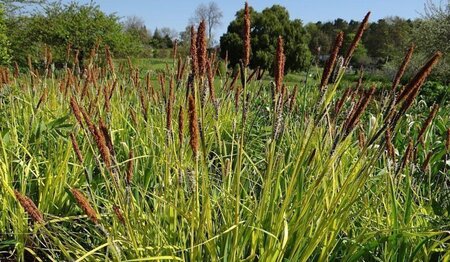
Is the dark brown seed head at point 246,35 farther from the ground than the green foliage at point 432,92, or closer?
farther from the ground

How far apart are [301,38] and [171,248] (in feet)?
137

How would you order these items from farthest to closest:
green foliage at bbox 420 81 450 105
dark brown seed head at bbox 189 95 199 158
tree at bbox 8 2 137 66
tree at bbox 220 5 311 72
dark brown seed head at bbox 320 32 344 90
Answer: tree at bbox 220 5 311 72 < tree at bbox 8 2 137 66 < green foliage at bbox 420 81 450 105 < dark brown seed head at bbox 320 32 344 90 < dark brown seed head at bbox 189 95 199 158

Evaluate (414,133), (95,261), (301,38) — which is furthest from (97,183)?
(301,38)

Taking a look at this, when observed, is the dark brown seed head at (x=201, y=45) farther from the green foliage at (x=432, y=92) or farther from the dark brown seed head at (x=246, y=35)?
the green foliage at (x=432, y=92)

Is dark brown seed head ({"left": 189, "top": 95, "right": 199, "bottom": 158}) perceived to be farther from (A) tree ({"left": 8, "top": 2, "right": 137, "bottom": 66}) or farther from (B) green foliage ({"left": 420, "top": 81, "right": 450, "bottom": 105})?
(A) tree ({"left": 8, "top": 2, "right": 137, "bottom": 66})

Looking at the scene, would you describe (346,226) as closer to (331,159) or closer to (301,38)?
(331,159)

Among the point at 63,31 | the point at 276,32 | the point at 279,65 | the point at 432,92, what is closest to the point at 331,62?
the point at 279,65

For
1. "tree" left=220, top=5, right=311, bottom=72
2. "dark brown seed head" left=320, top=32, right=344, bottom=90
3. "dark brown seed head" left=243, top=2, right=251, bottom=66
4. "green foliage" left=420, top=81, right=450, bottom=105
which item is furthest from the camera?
"tree" left=220, top=5, right=311, bottom=72

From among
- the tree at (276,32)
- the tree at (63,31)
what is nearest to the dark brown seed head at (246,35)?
the tree at (63,31)

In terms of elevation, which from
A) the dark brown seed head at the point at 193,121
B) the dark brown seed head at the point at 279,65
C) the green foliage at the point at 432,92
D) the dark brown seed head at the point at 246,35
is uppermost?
the dark brown seed head at the point at 246,35

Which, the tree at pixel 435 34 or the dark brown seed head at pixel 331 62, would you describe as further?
the tree at pixel 435 34

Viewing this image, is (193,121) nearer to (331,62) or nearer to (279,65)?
(279,65)

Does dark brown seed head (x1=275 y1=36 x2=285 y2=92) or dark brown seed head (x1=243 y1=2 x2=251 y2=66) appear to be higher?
dark brown seed head (x1=243 y1=2 x2=251 y2=66)

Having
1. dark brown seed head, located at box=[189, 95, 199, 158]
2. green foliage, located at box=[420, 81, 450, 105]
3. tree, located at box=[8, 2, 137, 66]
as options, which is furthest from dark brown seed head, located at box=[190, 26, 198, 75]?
tree, located at box=[8, 2, 137, 66]
